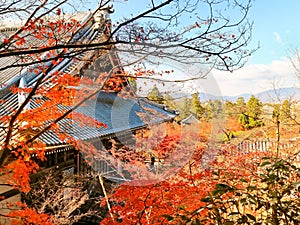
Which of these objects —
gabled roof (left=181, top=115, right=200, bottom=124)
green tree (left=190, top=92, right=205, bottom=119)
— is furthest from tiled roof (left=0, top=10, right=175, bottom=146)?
green tree (left=190, top=92, right=205, bottom=119)

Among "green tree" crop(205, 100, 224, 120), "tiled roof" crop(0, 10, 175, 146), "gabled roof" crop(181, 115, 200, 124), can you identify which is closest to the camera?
"tiled roof" crop(0, 10, 175, 146)

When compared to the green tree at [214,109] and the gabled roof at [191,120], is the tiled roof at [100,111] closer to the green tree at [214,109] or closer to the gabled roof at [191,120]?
the gabled roof at [191,120]

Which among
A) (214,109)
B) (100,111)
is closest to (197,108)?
(214,109)

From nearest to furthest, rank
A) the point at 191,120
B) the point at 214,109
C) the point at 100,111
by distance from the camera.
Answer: the point at 100,111, the point at 214,109, the point at 191,120

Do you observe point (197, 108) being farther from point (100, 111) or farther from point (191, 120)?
point (100, 111)

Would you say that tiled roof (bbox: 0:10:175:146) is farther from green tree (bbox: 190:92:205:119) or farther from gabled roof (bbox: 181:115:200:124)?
green tree (bbox: 190:92:205:119)

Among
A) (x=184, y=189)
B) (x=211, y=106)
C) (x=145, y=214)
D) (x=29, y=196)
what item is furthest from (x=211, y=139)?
(x=29, y=196)

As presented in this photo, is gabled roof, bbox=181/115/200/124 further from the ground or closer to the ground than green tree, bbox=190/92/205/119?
closer to the ground

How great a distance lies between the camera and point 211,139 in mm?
10023

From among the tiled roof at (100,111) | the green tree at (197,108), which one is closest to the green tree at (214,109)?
the green tree at (197,108)

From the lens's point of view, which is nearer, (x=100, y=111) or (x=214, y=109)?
(x=100, y=111)

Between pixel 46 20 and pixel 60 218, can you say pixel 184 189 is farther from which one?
pixel 46 20

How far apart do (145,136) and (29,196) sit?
16.7ft

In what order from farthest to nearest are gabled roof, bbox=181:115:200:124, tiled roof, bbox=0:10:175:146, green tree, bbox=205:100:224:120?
gabled roof, bbox=181:115:200:124
green tree, bbox=205:100:224:120
tiled roof, bbox=0:10:175:146
